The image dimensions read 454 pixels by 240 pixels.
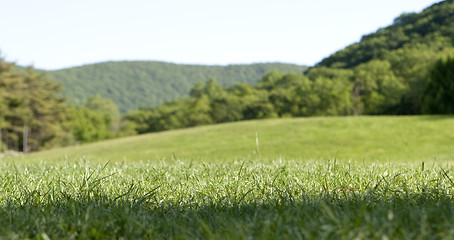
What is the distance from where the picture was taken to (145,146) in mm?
23578

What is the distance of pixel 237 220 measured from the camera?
2197 mm

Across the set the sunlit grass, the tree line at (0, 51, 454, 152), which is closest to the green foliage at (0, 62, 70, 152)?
the tree line at (0, 51, 454, 152)

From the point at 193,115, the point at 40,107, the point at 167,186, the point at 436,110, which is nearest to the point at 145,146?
the point at 167,186

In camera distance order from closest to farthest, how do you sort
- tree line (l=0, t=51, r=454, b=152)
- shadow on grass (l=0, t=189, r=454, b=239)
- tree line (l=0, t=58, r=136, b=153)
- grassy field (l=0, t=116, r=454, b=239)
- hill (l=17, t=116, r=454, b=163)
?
shadow on grass (l=0, t=189, r=454, b=239), grassy field (l=0, t=116, r=454, b=239), hill (l=17, t=116, r=454, b=163), tree line (l=0, t=51, r=454, b=152), tree line (l=0, t=58, r=136, b=153)

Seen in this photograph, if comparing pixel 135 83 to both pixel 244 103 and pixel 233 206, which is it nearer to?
pixel 244 103

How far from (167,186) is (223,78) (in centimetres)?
19170

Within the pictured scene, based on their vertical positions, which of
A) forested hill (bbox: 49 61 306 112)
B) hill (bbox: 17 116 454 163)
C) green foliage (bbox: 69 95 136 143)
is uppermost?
forested hill (bbox: 49 61 306 112)

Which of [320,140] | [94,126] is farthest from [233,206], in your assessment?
[94,126]

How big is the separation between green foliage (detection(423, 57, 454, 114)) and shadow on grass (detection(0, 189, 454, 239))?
3885 centimetres

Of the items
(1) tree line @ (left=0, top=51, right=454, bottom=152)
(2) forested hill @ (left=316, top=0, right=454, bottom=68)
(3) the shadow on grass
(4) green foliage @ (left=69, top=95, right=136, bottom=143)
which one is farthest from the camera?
(2) forested hill @ (left=316, top=0, right=454, bottom=68)

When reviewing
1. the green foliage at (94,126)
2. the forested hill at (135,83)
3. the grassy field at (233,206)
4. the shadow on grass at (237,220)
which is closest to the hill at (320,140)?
the grassy field at (233,206)

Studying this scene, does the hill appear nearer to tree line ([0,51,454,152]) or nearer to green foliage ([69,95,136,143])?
tree line ([0,51,454,152])

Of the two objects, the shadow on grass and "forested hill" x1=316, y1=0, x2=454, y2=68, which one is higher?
"forested hill" x1=316, y1=0, x2=454, y2=68

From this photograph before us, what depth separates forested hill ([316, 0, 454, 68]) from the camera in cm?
8225
